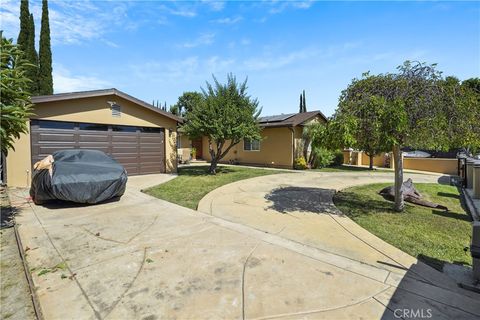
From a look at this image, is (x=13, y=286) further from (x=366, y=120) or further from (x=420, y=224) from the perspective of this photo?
(x=420, y=224)

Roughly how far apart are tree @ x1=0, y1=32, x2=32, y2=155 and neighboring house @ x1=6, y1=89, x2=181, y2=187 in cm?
533

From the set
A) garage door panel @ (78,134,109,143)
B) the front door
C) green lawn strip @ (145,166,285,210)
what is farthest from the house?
garage door panel @ (78,134,109,143)

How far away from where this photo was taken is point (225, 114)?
1139 cm

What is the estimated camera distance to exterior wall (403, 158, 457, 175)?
1491cm

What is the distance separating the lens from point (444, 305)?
8.41 ft

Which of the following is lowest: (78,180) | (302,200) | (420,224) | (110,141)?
(420,224)

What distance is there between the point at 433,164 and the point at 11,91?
66.3 ft

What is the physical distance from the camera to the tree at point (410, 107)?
5000mm

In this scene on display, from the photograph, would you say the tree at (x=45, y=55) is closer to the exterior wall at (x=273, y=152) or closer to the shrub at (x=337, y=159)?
the exterior wall at (x=273, y=152)

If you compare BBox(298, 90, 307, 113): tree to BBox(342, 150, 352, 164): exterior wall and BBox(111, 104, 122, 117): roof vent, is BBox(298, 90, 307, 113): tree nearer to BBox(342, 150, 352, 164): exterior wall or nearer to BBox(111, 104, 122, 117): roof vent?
BBox(342, 150, 352, 164): exterior wall

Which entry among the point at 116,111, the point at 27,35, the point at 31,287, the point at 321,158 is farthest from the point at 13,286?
the point at 27,35

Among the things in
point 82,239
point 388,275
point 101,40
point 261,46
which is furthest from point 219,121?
point 388,275

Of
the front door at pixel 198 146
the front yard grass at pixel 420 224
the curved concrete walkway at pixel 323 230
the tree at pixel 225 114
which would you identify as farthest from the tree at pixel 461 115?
the front door at pixel 198 146

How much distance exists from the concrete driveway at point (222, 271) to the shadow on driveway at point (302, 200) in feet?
2.73
